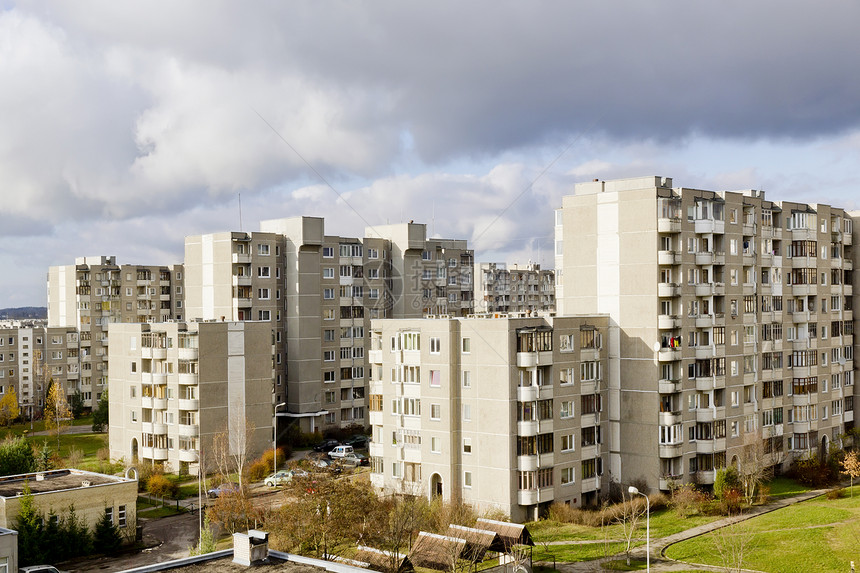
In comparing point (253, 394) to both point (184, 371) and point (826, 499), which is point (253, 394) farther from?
point (826, 499)

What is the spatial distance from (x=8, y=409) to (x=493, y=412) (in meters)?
84.1

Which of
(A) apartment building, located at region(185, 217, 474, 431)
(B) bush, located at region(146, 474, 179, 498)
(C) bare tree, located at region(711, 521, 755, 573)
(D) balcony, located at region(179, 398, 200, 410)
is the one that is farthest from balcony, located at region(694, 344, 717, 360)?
(B) bush, located at region(146, 474, 179, 498)

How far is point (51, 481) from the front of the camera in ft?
190

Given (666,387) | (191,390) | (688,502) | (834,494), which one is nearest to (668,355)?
(666,387)

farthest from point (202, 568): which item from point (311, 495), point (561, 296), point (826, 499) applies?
point (826, 499)

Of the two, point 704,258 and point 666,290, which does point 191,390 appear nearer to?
point 666,290

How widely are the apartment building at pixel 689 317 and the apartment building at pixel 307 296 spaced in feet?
118

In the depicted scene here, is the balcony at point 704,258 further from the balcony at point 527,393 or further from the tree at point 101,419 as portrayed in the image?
the tree at point 101,419

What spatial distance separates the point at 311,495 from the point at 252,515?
11.5 metres

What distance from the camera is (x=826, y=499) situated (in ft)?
216

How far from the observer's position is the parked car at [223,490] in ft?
205

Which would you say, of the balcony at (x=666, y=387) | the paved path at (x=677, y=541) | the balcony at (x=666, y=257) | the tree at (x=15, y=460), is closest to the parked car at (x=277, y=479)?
the tree at (x=15, y=460)

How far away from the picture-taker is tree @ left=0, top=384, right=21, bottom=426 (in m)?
113

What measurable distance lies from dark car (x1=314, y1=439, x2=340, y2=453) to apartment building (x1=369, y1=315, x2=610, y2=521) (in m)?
24.6
